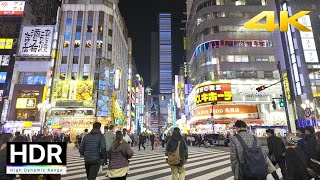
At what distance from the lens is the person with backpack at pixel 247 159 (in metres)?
3.64

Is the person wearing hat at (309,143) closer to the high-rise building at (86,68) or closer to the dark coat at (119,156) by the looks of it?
the dark coat at (119,156)

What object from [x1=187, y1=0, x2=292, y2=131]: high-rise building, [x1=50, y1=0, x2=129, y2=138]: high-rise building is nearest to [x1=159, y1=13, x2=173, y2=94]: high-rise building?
[x1=50, y1=0, x2=129, y2=138]: high-rise building

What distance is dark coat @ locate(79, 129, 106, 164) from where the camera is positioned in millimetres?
5570

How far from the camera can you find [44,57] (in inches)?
1746

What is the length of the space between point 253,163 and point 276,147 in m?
Result: 3.61

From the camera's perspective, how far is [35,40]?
139ft

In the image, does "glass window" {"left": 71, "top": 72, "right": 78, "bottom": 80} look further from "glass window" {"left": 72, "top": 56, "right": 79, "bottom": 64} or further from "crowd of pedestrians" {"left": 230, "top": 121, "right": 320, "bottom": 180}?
"crowd of pedestrians" {"left": 230, "top": 121, "right": 320, "bottom": 180}

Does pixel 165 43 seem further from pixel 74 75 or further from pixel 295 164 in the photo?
pixel 295 164

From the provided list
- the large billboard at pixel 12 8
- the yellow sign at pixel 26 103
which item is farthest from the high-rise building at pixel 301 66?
the large billboard at pixel 12 8

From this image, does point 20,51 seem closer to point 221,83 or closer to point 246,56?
point 221,83

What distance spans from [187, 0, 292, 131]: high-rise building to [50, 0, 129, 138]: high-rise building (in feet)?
55.6

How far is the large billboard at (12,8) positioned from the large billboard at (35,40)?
9.26 meters

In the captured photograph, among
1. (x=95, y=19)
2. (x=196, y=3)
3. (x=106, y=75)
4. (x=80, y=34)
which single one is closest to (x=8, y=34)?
(x=80, y=34)

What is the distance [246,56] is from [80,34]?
32.3m
